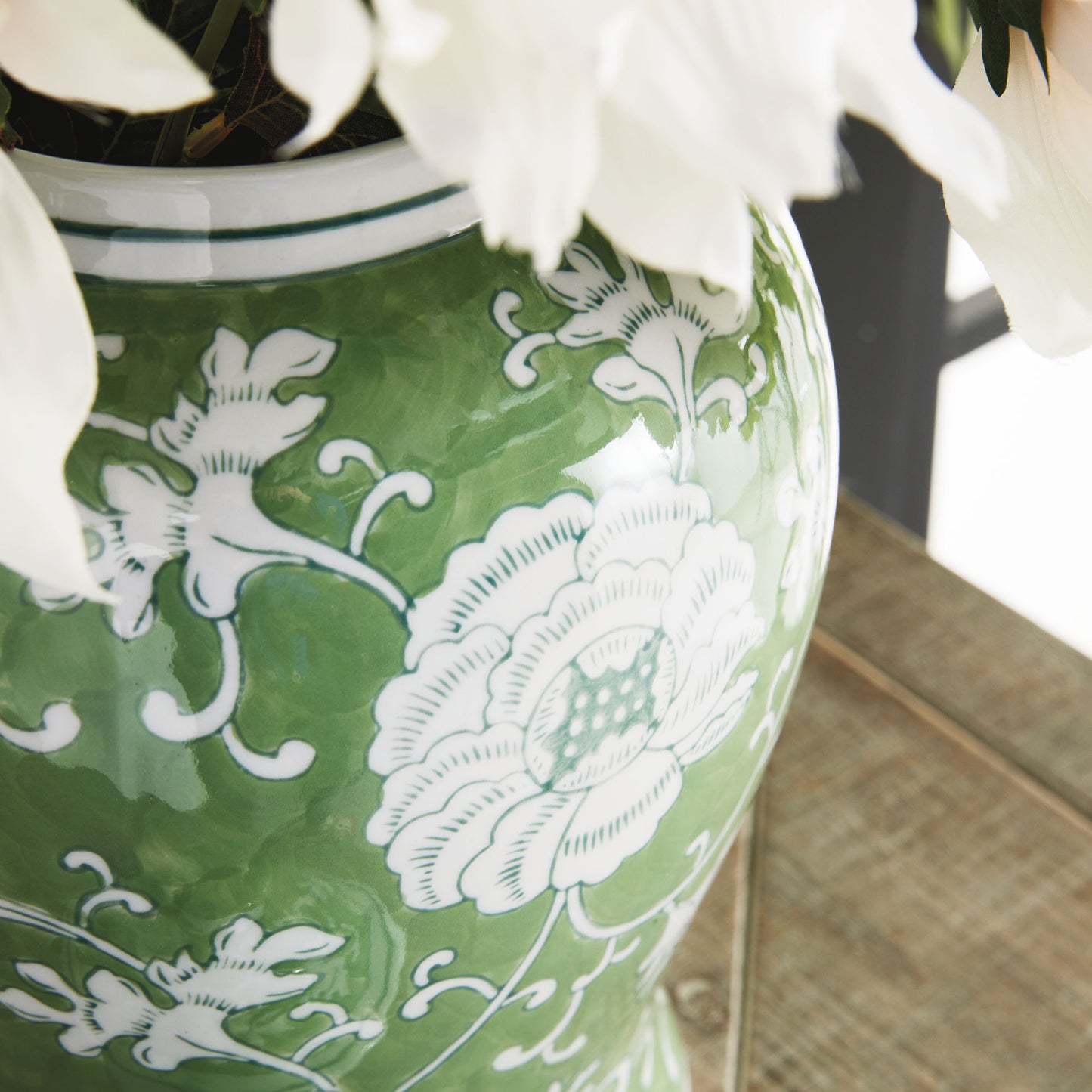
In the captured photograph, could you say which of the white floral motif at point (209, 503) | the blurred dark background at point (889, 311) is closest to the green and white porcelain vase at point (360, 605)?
the white floral motif at point (209, 503)

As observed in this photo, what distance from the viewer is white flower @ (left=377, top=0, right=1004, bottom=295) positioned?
10cm

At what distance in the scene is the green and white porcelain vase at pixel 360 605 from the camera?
0.17 metres

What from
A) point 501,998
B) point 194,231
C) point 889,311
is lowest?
point 889,311

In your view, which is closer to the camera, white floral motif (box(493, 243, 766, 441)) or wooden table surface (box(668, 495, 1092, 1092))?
white floral motif (box(493, 243, 766, 441))

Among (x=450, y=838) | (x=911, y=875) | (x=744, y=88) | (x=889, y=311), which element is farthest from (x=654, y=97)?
(x=889, y=311)

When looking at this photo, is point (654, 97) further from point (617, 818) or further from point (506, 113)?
point (617, 818)

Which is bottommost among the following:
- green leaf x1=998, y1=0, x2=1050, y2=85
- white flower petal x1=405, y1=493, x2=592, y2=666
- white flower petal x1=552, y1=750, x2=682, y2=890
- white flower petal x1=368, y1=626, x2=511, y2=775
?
white flower petal x1=552, y1=750, x2=682, y2=890

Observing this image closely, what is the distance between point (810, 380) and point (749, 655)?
0.04 m

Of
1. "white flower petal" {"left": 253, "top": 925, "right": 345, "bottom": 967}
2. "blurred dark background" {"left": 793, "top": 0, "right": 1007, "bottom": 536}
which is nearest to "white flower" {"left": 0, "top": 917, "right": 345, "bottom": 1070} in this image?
"white flower petal" {"left": 253, "top": 925, "right": 345, "bottom": 967}

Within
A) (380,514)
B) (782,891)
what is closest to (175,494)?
(380,514)

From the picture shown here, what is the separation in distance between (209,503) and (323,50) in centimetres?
8

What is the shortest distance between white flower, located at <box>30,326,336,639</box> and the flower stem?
67 millimetres

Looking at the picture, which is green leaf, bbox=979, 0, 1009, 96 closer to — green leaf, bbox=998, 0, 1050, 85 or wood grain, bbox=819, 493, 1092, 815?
green leaf, bbox=998, 0, 1050, 85

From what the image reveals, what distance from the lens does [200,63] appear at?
0.16 metres
